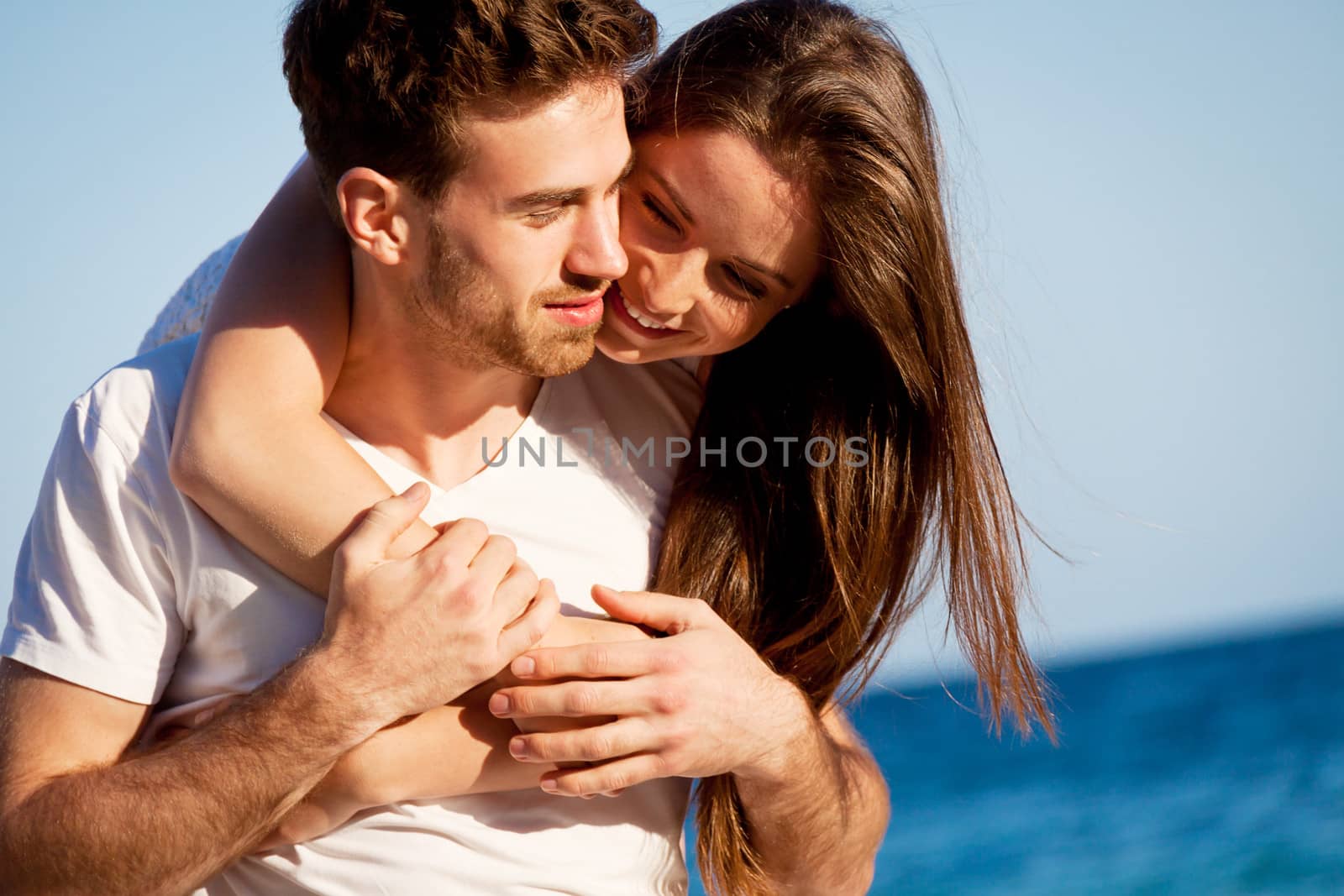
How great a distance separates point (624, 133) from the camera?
209 centimetres

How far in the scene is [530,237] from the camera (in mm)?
2012

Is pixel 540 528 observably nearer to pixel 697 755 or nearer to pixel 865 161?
pixel 697 755

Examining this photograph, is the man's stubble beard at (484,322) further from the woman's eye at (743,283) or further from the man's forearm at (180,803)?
the man's forearm at (180,803)

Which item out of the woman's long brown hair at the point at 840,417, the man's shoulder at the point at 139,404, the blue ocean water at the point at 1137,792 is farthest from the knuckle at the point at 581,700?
the blue ocean water at the point at 1137,792

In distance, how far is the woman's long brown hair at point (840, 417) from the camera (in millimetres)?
2168

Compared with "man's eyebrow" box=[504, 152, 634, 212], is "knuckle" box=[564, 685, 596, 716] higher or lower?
lower

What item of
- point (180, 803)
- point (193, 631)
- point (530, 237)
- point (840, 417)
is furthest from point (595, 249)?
point (180, 803)

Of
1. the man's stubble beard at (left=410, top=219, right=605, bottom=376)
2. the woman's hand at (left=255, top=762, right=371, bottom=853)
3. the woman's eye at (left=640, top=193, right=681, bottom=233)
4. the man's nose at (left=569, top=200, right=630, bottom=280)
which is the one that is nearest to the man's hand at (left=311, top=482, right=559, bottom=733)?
the woman's hand at (left=255, top=762, right=371, bottom=853)

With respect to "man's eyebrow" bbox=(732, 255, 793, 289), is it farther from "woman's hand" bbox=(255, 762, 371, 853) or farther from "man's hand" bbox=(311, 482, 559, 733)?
"woman's hand" bbox=(255, 762, 371, 853)

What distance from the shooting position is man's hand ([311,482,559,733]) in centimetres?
177

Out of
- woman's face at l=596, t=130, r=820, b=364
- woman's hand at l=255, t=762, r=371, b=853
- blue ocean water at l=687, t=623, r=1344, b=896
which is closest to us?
woman's hand at l=255, t=762, r=371, b=853

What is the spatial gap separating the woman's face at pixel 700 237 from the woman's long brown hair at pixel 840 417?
0.13ft

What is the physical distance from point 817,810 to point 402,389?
3.20 ft

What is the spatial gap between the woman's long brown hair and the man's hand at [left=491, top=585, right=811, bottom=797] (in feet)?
1.09
